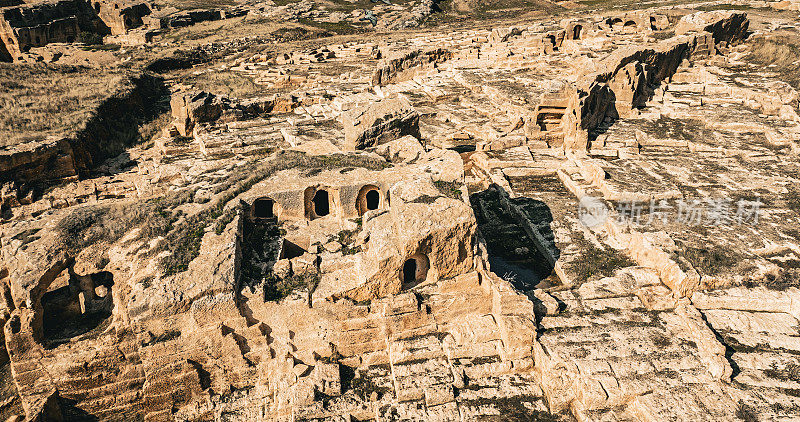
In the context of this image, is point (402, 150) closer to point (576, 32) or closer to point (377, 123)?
point (377, 123)

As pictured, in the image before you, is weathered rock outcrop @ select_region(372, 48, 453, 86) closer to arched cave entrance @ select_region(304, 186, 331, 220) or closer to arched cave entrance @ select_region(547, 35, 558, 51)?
arched cave entrance @ select_region(547, 35, 558, 51)

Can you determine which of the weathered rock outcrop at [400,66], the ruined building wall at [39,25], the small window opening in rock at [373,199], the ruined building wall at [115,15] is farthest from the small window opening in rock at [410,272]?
the ruined building wall at [115,15]

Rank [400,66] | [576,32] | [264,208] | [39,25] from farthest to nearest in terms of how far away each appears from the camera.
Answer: [39,25]
[576,32]
[400,66]
[264,208]

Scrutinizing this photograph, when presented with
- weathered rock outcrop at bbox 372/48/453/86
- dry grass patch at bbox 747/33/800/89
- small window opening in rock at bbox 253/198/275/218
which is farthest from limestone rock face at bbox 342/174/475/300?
dry grass patch at bbox 747/33/800/89

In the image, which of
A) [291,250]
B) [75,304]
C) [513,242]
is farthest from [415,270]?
[75,304]

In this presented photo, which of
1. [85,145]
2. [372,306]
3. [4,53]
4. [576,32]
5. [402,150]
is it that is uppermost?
[576,32]

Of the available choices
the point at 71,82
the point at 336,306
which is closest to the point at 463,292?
the point at 336,306

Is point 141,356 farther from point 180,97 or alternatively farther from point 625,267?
point 180,97

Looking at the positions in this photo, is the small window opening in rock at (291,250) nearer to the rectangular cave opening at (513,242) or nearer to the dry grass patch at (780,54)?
the rectangular cave opening at (513,242)
